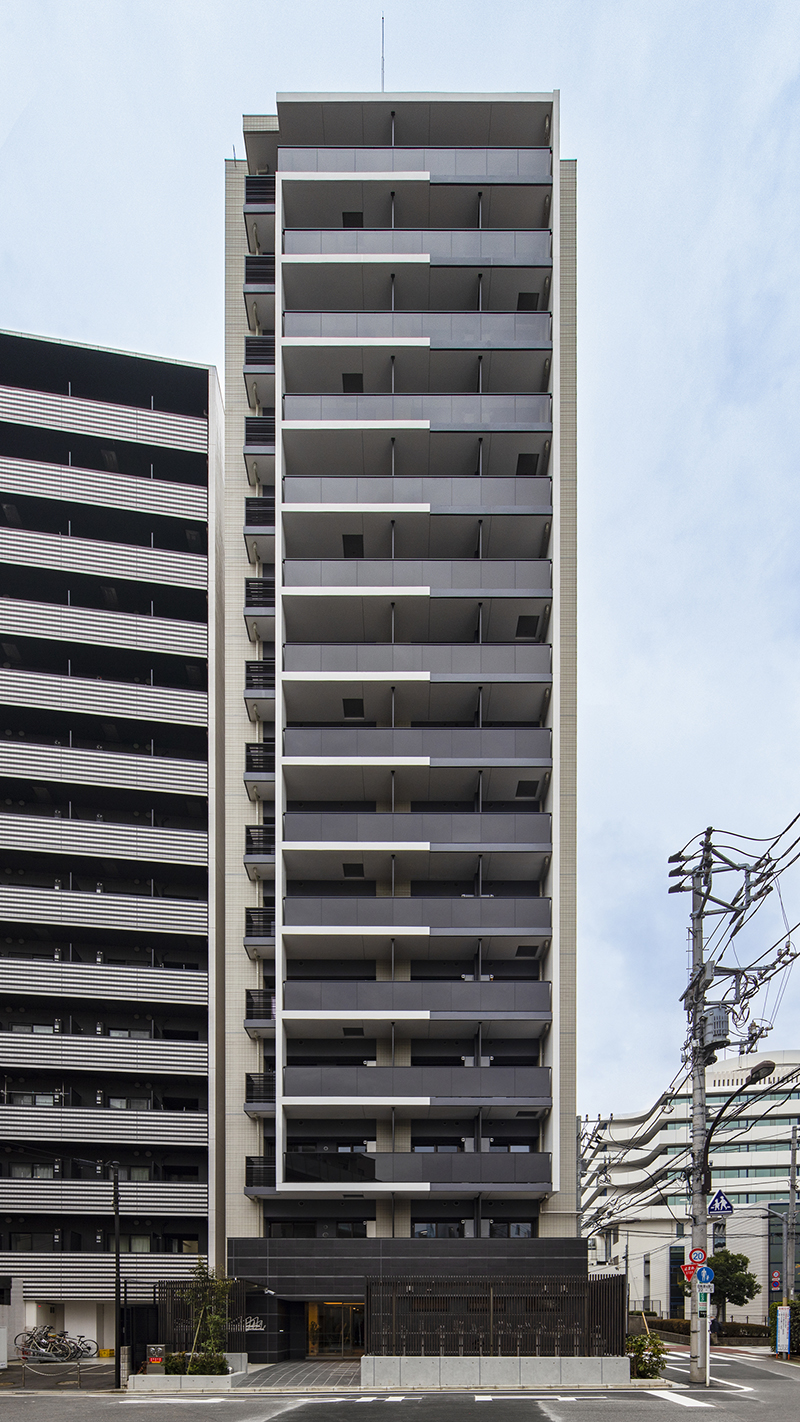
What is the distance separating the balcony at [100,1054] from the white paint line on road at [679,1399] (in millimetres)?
25770

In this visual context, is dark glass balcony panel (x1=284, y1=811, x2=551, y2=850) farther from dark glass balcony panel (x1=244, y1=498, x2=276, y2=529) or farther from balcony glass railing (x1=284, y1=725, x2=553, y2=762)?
dark glass balcony panel (x1=244, y1=498, x2=276, y2=529)

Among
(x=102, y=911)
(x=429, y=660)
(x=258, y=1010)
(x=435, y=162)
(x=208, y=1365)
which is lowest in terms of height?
(x=208, y=1365)

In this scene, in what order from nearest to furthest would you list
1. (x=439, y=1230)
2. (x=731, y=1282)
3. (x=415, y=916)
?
(x=415, y=916), (x=439, y=1230), (x=731, y=1282)

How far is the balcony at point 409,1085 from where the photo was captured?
4459cm

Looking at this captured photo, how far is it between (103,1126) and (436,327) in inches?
1400

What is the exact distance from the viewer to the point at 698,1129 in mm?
35719

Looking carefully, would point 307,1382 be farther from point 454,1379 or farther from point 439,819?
point 439,819

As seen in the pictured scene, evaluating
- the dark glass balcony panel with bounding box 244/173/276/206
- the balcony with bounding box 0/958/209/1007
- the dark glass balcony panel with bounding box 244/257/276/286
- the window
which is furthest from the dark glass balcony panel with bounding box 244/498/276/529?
the window

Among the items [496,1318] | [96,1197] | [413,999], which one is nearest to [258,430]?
[413,999]

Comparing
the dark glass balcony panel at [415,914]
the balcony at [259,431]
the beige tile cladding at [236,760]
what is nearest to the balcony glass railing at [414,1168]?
the beige tile cladding at [236,760]

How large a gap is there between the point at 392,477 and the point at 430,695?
8.72 metres

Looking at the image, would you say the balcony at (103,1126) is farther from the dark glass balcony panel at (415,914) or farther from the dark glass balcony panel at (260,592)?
the dark glass balcony panel at (260,592)

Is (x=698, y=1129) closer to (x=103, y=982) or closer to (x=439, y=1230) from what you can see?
(x=439, y=1230)

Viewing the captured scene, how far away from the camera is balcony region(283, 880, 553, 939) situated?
46.2m
